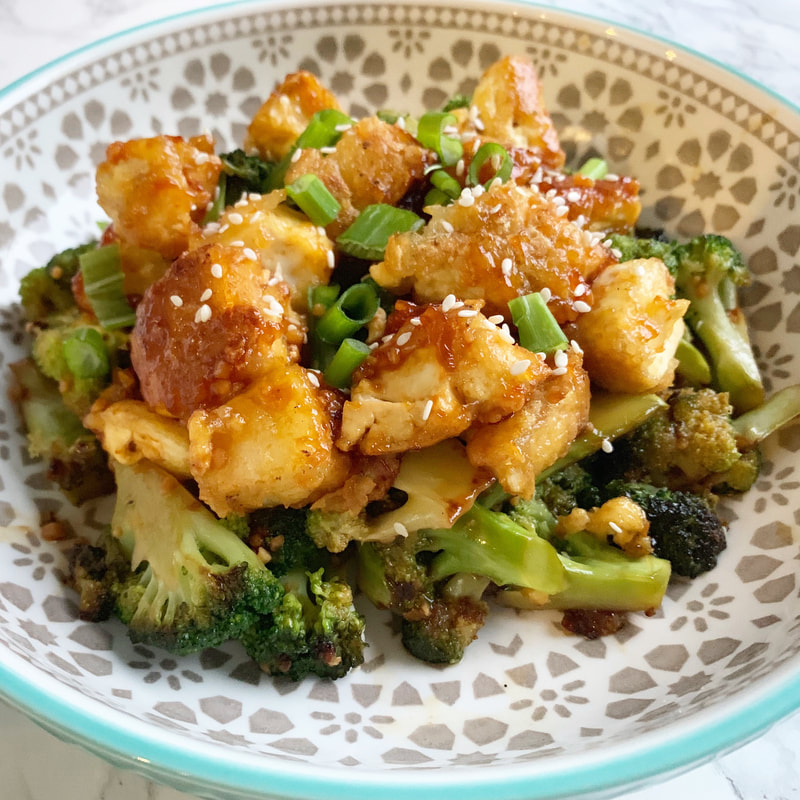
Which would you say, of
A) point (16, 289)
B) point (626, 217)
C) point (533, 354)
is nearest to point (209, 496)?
point (533, 354)

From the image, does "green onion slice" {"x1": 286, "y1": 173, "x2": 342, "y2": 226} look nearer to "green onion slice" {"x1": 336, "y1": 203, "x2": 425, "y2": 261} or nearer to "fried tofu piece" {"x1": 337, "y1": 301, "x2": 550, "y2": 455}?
"green onion slice" {"x1": 336, "y1": 203, "x2": 425, "y2": 261}

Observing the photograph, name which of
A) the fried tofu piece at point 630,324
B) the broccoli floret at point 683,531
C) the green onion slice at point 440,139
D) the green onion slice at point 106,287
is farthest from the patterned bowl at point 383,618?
the green onion slice at point 440,139

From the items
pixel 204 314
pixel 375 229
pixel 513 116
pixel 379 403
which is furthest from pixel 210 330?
pixel 513 116

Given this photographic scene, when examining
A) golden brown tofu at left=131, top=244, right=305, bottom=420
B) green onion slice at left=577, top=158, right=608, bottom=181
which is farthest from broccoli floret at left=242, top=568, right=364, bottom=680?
green onion slice at left=577, top=158, right=608, bottom=181

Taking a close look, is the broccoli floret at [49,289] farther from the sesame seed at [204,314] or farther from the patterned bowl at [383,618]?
the sesame seed at [204,314]

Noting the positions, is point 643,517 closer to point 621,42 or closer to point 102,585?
point 102,585
